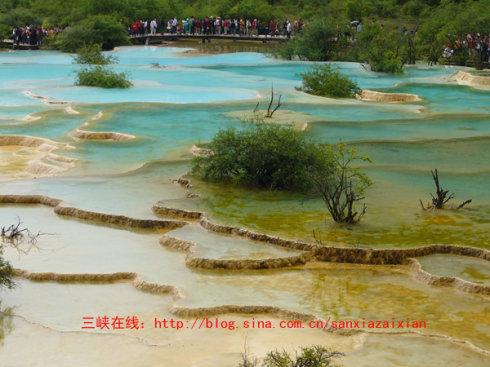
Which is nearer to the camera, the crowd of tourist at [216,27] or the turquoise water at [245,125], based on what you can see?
the turquoise water at [245,125]

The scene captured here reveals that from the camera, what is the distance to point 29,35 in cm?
3238

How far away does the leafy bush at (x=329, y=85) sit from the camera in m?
19.7

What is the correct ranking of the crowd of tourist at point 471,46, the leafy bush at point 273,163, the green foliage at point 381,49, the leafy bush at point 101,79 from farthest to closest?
the crowd of tourist at point 471,46
the green foliage at point 381,49
the leafy bush at point 101,79
the leafy bush at point 273,163

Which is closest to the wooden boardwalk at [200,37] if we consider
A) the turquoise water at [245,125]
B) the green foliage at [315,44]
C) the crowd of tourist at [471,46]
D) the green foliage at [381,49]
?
the green foliage at [315,44]

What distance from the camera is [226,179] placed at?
11.2m

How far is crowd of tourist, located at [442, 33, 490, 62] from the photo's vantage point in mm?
26297

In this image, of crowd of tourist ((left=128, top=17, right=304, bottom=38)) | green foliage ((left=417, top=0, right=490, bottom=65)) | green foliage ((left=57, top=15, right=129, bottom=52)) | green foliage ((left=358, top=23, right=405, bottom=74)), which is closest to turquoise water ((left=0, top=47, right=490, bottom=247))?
green foliage ((left=358, top=23, right=405, bottom=74))

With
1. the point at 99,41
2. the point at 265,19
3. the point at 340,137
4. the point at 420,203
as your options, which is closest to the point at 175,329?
the point at 420,203

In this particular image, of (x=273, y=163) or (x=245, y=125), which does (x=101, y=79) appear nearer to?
(x=245, y=125)

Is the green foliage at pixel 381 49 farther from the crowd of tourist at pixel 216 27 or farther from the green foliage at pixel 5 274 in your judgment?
the green foliage at pixel 5 274

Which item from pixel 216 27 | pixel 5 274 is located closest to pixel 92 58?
pixel 216 27

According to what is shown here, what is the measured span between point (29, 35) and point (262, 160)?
918 inches

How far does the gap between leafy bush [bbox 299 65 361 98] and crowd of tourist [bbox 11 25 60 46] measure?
15.0 meters

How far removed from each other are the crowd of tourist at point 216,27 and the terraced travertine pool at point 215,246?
1906 centimetres
